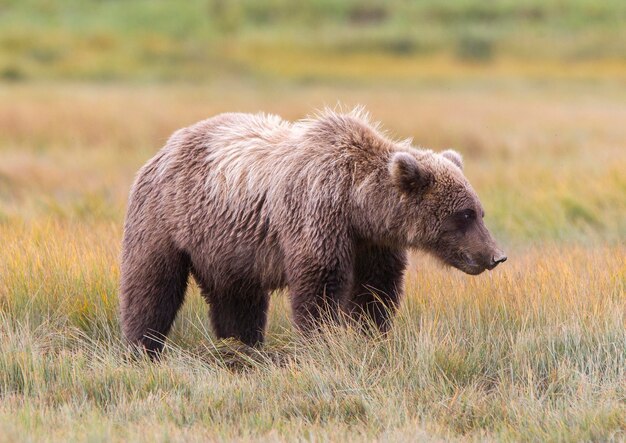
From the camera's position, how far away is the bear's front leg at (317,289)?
643 centimetres

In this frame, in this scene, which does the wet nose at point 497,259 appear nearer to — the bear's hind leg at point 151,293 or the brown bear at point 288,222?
the brown bear at point 288,222

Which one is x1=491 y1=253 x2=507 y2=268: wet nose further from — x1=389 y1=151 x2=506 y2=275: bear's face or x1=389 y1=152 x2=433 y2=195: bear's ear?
x1=389 y1=152 x2=433 y2=195: bear's ear

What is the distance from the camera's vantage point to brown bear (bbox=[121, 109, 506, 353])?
6539mm

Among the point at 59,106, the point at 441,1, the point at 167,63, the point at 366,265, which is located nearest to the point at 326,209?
the point at 366,265

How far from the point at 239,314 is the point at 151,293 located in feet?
2.10

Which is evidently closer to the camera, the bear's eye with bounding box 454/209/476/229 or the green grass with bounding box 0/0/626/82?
the bear's eye with bounding box 454/209/476/229

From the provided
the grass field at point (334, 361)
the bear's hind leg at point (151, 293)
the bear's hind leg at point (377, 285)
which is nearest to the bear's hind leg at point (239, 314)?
the grass field at point (334, 361)

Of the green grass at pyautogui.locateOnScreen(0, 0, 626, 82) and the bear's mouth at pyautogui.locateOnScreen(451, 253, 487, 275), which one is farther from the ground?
the green grass at pyautogui.locateOnScreen(0, 0, 626, 82)

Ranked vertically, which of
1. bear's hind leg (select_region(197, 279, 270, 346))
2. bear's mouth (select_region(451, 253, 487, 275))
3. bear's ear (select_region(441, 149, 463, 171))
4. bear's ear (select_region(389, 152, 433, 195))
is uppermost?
bear's ear (select_region(441, 149, 463, 171))

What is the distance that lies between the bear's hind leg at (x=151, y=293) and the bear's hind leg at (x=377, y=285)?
1.27 meters

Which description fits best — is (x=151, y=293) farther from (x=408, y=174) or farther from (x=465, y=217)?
(x=465, y=217)

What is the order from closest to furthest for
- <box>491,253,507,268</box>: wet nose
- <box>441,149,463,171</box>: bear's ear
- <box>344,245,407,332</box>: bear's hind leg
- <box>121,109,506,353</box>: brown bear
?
<box>491,253,507,268</box>: wet nose → <box>121,109,506,353</box>: brown bear → <box>344,245,407,332</box>: bear's hind leg → <box>441,149,463,171</box>: bear's ear

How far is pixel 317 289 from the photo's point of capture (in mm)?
6441

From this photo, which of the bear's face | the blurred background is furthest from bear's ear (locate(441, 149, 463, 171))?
the blurred background
